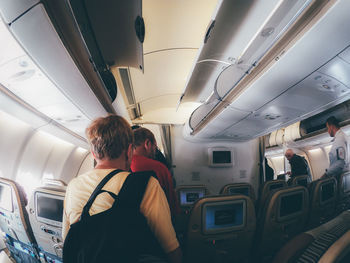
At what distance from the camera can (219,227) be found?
1609mm

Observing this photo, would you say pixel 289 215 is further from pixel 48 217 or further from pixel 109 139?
pixel 48 217

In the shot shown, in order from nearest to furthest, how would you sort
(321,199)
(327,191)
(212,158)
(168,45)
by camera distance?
(321,199)
(327,191)
(168,45)
(212,158)

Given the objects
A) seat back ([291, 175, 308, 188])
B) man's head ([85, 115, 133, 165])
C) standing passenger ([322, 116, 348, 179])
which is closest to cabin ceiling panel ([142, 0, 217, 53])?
man's head ([85, 115, 133, 165])

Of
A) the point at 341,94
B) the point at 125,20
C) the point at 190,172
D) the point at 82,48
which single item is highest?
the point at 125,20

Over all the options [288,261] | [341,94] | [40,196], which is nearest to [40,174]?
[40,196]

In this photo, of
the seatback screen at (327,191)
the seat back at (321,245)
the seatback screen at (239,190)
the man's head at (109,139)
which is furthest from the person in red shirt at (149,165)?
the seatback screen at (327,191)

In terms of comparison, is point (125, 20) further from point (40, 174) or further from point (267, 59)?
point (40, 174)

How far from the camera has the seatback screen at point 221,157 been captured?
6.11 m

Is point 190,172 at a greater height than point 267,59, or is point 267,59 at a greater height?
point 267,59

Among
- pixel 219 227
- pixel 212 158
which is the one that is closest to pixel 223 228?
pixel 219 227

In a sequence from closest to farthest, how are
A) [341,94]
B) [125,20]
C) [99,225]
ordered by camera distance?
[99,225] → [125,20] → [341,94]

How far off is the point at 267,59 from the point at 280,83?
36cm

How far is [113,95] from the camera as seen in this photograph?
2.59 metres

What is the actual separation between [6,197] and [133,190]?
2.31 m
